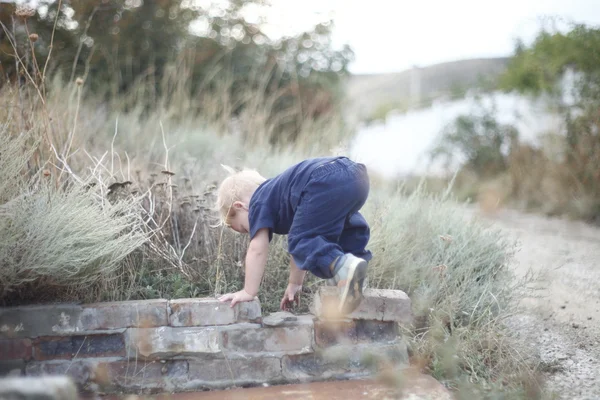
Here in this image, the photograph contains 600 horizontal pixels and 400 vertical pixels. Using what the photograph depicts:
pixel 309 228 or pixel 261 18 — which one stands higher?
pixel 261 18

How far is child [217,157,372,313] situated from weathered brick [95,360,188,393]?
383mm

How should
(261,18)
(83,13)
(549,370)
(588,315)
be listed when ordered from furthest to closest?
1. (261,18)
2. (83,13)
3. (588,315)
4. (549,370)

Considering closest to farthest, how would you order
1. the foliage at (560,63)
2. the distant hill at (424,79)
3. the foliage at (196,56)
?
the foliage at (196,56), the foliage at (560,63), the distant hill at (424,79)

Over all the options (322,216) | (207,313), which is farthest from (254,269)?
(322,216)

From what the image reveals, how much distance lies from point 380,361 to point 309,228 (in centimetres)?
68

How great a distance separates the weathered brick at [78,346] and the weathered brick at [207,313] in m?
0.26

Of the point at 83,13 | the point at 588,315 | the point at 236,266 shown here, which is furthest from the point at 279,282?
the point at 83,13

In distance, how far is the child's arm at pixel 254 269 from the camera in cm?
247

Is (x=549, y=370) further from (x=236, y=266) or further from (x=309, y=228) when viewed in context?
(x=236, y=266)

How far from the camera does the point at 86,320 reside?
2.40m

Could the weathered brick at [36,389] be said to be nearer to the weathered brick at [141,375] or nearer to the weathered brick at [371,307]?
the weathered brick at [141,375]

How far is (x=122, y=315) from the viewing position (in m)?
2.41

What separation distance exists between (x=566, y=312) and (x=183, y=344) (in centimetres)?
242

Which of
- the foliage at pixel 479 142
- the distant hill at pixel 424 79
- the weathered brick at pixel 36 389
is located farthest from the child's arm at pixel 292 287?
the distant hill at pixel 424 79
